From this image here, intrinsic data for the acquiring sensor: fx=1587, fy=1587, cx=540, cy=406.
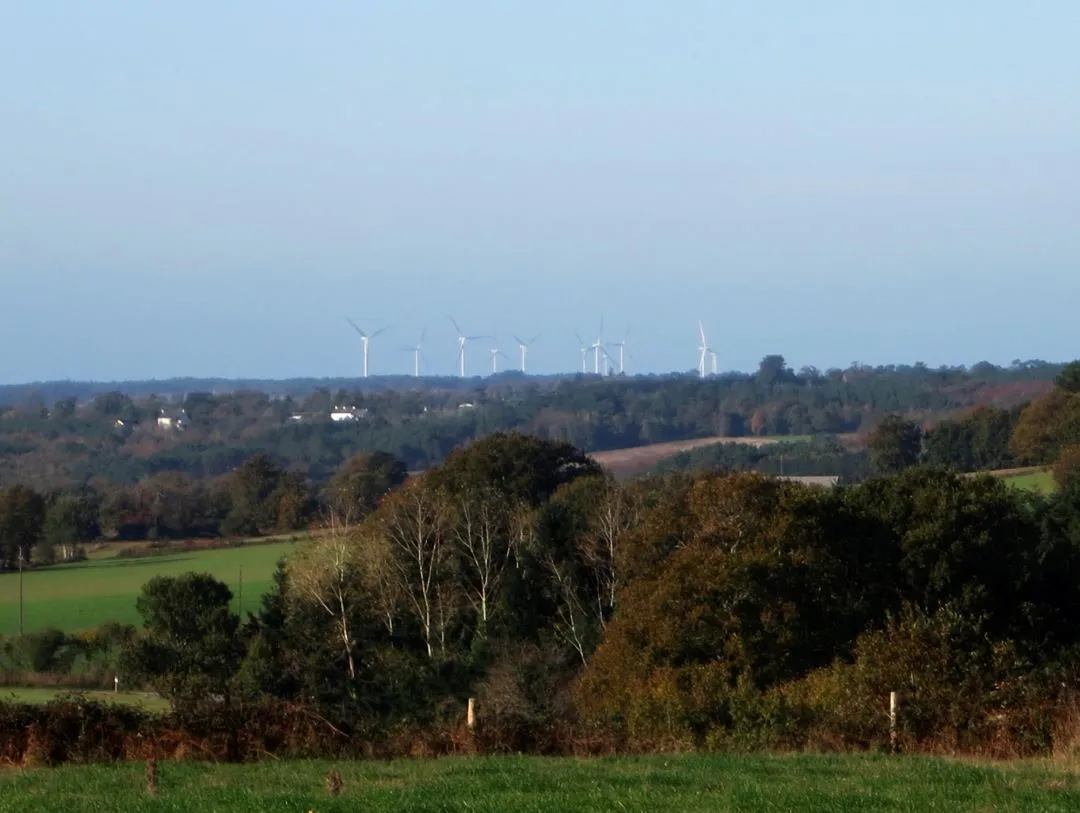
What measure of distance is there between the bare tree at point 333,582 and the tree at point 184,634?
2896 mm

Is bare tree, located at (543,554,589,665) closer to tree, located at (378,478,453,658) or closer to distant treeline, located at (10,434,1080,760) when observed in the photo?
distant treeline, located at (10,434,1080,760)

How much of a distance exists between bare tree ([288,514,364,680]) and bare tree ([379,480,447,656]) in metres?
1.31

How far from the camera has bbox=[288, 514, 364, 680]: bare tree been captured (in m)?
47.8

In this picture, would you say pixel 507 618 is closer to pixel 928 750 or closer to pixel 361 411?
pixel 928 750

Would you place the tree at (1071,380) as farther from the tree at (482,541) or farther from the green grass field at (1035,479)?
the tree at (482,541)

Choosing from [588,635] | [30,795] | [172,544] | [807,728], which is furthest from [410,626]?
[172,544]

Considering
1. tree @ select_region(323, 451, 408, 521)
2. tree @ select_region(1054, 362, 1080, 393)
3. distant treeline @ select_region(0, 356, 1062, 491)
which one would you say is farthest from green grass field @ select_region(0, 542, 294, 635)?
tree @ select_region(1054, 362, 1080, 393)

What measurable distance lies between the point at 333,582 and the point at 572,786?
121ft

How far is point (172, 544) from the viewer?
291 feet

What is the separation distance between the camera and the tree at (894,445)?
276 ft

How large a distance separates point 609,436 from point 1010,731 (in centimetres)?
11777

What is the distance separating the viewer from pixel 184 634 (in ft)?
170

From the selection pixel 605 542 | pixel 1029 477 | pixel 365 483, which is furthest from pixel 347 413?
pixel 605 542

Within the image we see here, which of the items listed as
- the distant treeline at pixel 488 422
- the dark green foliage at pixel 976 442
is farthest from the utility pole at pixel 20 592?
the dark green foliage at pixel 976 442
